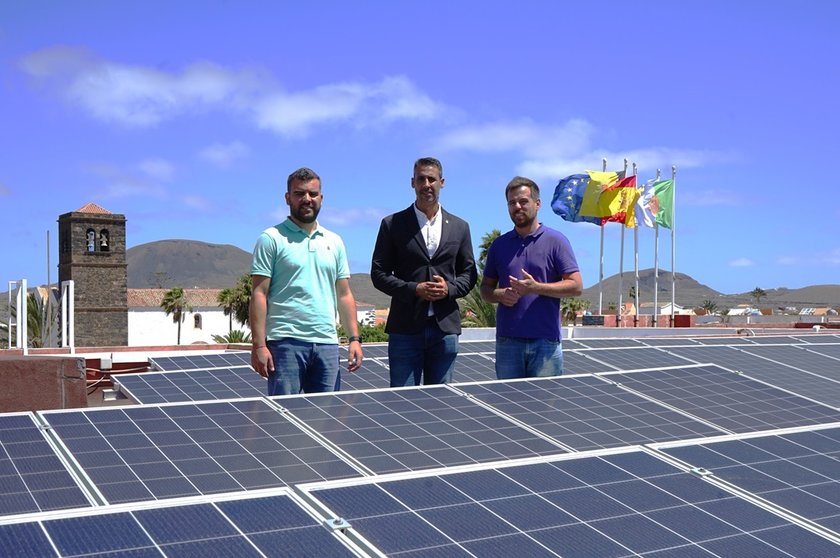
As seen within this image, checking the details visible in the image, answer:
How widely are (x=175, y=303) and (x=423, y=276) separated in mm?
77843

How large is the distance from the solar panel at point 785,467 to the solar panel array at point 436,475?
14 millimetres

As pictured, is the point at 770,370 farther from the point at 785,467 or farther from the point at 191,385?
the point at 785,467

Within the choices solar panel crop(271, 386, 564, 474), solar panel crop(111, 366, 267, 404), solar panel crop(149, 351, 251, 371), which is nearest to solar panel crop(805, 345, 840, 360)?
solar panel crop(149, 351, 251, 371)

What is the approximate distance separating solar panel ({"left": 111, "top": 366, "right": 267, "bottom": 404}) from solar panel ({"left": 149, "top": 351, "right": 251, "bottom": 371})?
79cm

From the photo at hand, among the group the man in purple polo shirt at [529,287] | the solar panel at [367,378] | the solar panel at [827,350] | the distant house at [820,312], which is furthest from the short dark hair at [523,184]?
the distant house at [820,312]

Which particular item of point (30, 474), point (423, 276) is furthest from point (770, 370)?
point (30, 474)

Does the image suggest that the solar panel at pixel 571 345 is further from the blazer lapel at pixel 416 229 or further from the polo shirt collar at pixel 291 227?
the polo shirt collar at pixel 291 227

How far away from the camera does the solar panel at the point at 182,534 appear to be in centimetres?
353

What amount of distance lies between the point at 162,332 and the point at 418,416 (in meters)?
81.3

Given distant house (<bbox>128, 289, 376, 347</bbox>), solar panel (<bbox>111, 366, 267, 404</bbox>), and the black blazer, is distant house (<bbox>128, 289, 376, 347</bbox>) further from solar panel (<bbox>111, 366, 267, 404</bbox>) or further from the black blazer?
the black blazer

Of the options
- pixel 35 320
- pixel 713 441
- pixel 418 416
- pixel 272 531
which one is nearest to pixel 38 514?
pixel 272 531

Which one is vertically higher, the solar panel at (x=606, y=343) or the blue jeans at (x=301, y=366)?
the blue jeans at (x=301, y=366)

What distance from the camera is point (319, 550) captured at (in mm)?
3695

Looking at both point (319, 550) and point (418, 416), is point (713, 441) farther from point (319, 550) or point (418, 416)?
point (319, 550)
